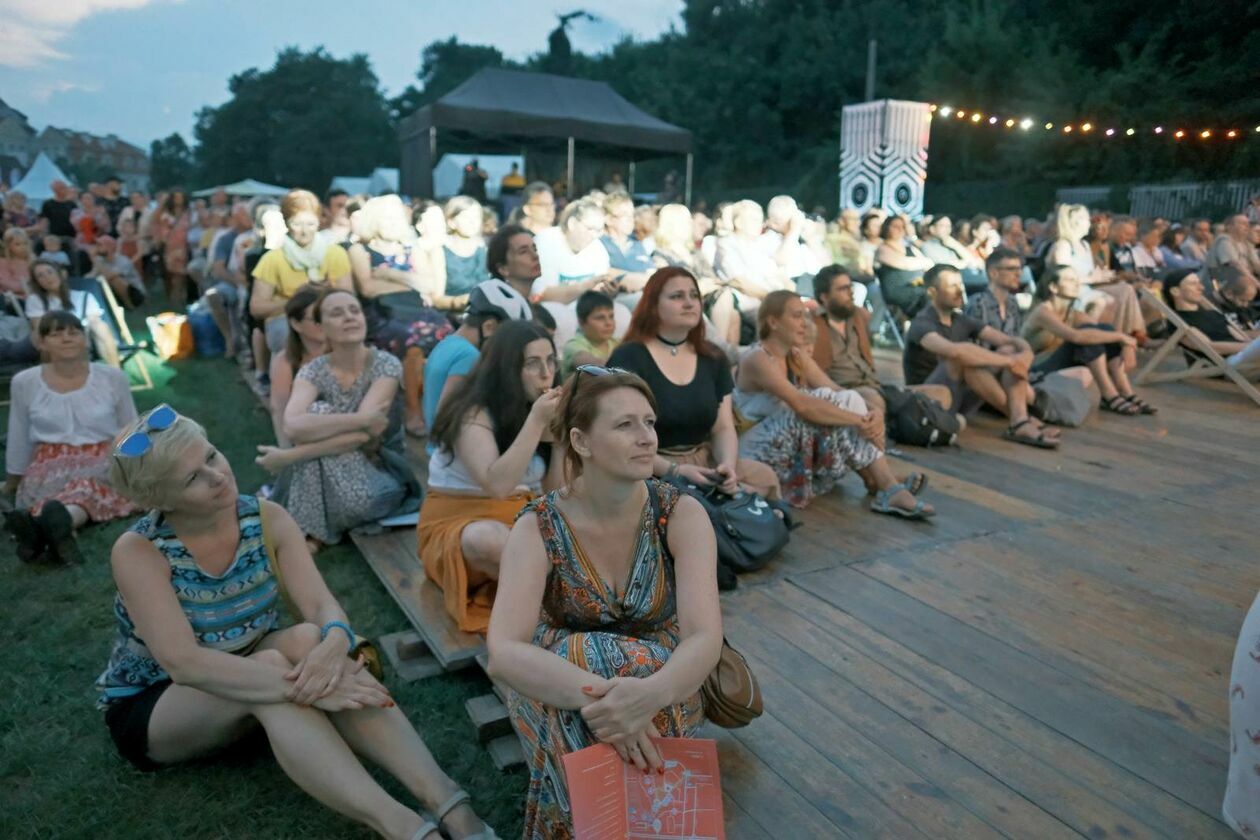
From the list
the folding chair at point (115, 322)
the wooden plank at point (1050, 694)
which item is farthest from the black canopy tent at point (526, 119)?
the wooden plank at point (1050, 694)

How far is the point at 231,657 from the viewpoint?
2.06 metres

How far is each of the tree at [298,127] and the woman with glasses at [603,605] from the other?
52886 mm

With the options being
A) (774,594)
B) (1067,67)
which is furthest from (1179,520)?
(1067,67)

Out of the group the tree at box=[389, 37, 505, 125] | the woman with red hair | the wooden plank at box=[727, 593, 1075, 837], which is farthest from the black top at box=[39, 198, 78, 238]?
the tree at box=[389, 37, 505, 125]

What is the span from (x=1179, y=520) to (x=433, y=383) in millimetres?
3529

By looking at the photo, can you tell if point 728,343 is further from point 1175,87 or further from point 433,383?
point 1175,87

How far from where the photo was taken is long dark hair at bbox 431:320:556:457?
3.03 m

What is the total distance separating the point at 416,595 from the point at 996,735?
6.54 feet

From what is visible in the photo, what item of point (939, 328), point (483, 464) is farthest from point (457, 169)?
point (483, 464)

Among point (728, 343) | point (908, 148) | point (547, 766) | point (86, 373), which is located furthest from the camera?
point (908, 148)

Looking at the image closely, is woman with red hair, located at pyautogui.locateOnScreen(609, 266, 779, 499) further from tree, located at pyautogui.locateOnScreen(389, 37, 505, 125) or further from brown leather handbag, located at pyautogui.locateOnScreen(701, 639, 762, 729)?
tree, located at pyautogui.locateOnScreen(389, 37, 505, 125)

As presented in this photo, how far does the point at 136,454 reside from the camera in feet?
6.56

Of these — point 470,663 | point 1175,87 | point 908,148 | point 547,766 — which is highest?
point 1175,87

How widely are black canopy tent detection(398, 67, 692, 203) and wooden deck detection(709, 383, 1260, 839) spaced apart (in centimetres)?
1065
